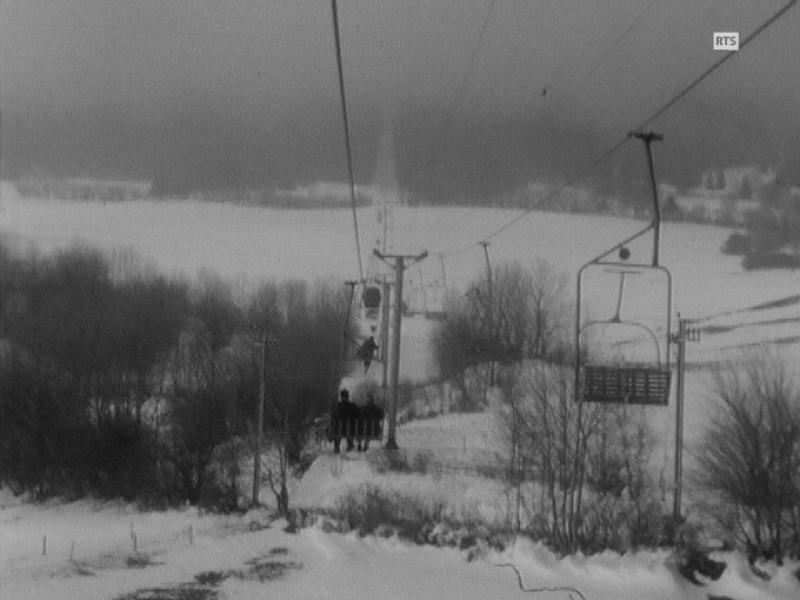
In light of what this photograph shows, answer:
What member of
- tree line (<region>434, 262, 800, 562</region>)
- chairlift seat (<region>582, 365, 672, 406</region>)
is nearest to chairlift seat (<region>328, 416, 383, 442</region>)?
tree line (<region>434, 262, 800, 562</region>)

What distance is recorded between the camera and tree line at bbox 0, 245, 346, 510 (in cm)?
752

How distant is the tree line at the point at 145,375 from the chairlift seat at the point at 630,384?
7.80 ft

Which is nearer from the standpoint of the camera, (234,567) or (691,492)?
(234,567)

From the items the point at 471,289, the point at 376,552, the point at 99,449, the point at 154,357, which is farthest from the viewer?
the point at 99,449

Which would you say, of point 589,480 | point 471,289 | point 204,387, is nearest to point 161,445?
point 204,387

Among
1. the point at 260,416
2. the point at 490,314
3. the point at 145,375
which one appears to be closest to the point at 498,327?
the point at 490,314

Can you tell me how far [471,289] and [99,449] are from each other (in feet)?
14.0

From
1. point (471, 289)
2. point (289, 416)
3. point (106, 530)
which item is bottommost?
point (106, 530)

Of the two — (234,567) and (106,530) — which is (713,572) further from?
(106,530)

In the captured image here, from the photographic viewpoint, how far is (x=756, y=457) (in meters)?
6.90

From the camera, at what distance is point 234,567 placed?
484cm

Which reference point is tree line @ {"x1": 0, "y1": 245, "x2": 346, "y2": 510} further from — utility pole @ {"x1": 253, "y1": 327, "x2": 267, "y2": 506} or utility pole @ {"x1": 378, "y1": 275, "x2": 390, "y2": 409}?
utility pole @ {"x1": 378, "y1": 275, "x2": 390, "y2": 409}

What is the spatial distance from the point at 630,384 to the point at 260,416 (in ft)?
11.3

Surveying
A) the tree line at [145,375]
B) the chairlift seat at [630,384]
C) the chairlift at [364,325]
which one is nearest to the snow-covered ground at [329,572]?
the chairlift seat at [630,384]
